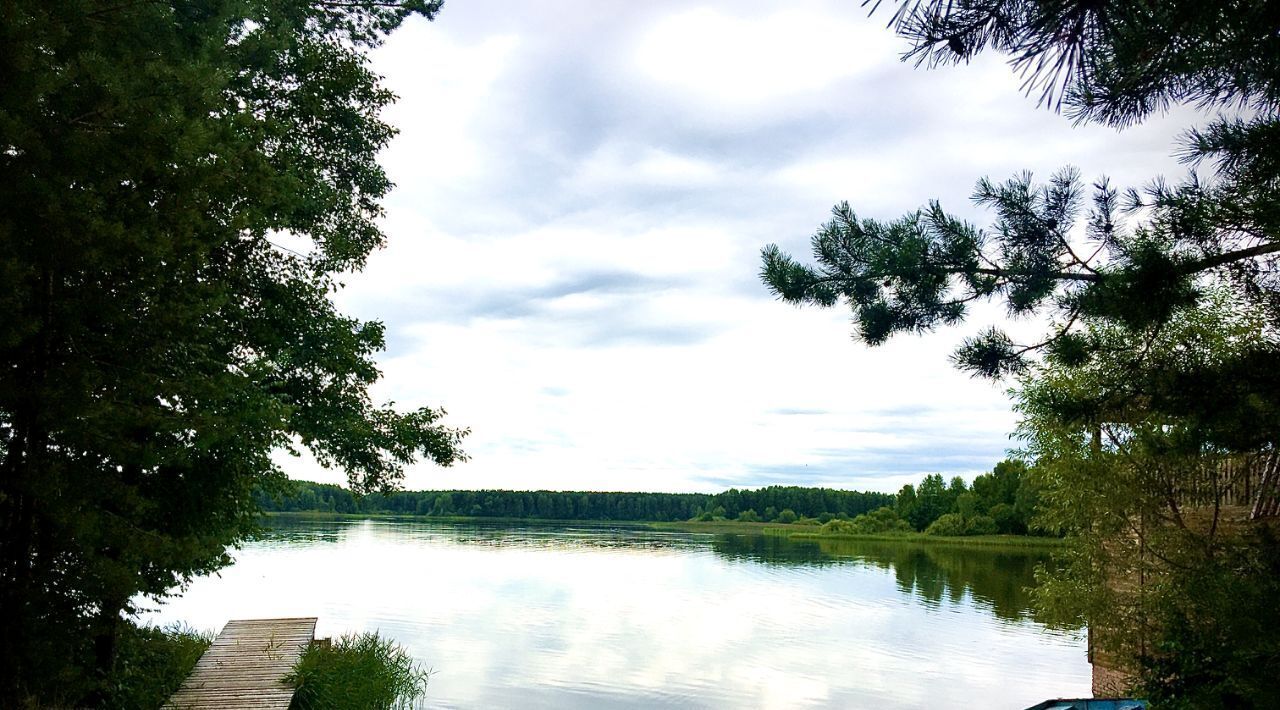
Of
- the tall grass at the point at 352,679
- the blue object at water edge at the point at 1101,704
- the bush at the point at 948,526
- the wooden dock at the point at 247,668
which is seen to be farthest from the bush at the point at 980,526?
the wooden dock at the point at 247,668

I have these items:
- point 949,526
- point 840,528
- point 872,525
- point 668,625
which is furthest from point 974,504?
point 668,625

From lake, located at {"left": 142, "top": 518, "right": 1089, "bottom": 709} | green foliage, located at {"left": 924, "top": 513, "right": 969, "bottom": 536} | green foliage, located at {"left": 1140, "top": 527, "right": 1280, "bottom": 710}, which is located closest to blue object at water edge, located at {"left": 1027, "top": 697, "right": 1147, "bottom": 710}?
green foliage, located at {"left": 1140, "top": 527, "right": 1280, "bottom": 710}

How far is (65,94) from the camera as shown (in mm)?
Result: 7582

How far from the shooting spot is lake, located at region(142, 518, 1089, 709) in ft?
59.6

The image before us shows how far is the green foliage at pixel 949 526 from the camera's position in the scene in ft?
249

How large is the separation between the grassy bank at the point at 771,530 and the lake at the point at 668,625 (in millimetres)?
24664

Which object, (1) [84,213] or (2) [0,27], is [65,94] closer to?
(2) [0,27]

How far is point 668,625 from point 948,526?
58339mm

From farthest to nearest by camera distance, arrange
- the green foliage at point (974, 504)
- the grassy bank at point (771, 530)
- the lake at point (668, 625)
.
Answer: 1. the green foliage at point (974, 504)
2. the grassy bank at point (771, 530)
3. the lake at point (668, 625)

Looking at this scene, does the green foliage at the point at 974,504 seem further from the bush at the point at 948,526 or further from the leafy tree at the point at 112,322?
the leafy tree at the point at 112,322

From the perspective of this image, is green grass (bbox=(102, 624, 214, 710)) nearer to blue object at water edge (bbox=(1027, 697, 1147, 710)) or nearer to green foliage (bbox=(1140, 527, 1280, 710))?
green foliage (bbox=(1140, 527, 1280, 710))

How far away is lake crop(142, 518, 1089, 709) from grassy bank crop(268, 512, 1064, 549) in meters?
24.7

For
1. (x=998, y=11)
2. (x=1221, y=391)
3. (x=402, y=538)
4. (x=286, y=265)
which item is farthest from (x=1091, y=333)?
(x=402, y=538)

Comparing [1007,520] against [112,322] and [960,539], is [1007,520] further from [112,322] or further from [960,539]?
[112,322]
